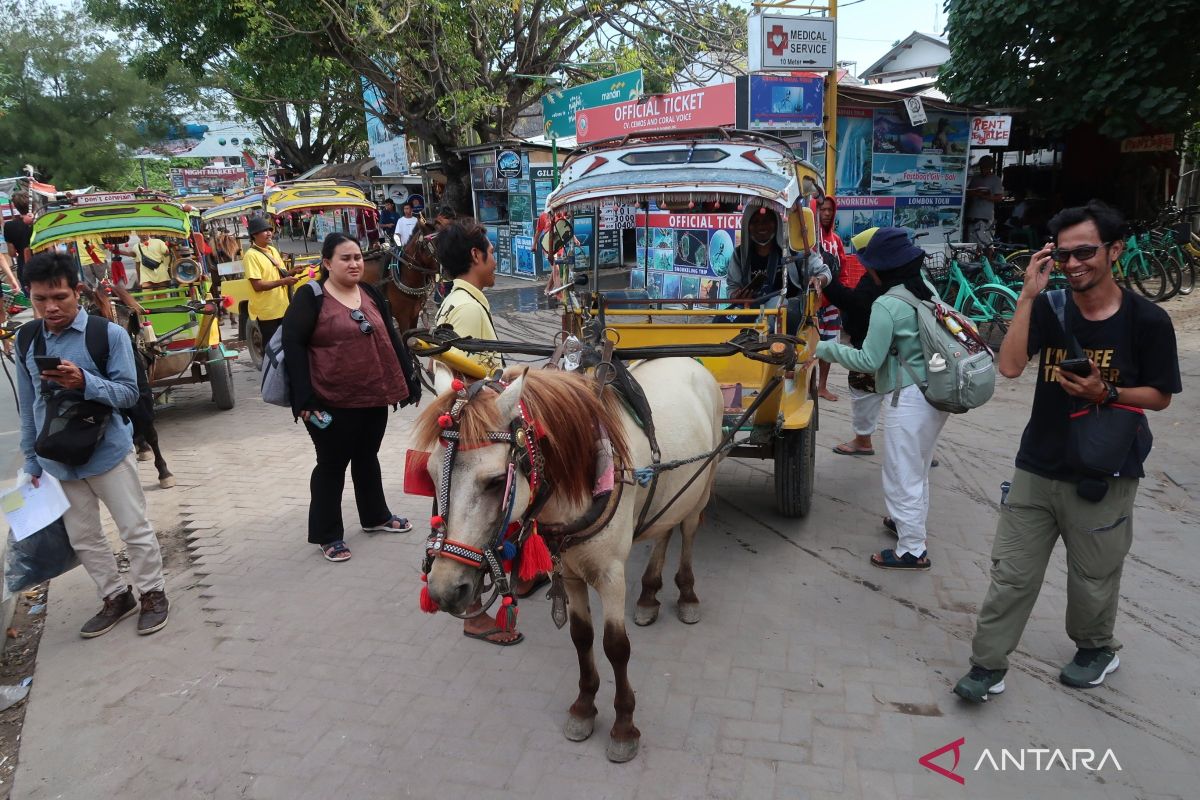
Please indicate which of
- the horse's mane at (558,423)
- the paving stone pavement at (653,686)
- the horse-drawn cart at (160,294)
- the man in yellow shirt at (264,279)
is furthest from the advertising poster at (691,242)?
the horse's mane at (558,423)

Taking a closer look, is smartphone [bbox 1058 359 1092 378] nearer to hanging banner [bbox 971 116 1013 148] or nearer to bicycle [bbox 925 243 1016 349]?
bicycle [bbox 925 243 1016 349]

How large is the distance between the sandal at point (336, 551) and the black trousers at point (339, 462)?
29mm

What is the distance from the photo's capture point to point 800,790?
2785mm

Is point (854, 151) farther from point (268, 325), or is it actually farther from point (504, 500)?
point (504, 500)

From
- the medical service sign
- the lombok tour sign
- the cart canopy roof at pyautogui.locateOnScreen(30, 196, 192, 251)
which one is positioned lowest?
the cart canopy roof at pyautogui.locateOnScreen(30, 196, 192, 251)

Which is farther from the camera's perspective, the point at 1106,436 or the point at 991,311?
the point at 991,311

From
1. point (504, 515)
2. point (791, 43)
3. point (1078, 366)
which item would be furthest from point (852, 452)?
point (791, 43)

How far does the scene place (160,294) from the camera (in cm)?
785

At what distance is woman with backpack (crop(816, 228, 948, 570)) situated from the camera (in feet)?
13.0

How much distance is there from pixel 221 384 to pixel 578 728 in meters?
6.79

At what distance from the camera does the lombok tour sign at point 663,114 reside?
37.2 feet

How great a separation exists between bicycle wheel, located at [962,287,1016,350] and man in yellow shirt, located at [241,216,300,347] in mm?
7931

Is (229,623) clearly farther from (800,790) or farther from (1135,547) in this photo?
(1135,547)

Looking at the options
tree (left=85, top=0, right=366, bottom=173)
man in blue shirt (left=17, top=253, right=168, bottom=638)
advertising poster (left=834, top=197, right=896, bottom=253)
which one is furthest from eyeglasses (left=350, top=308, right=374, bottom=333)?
tree (left=85, top=0, right=366, bottom=173)
